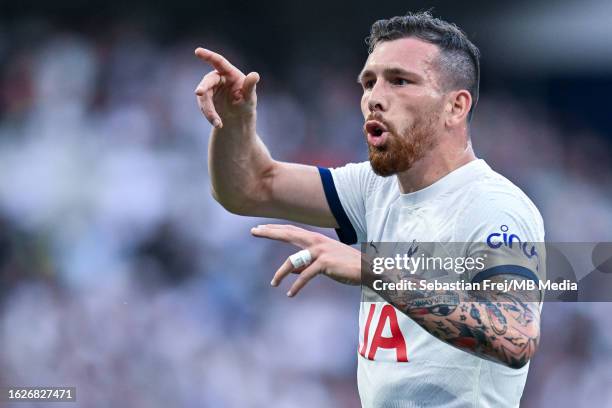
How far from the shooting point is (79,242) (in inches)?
233

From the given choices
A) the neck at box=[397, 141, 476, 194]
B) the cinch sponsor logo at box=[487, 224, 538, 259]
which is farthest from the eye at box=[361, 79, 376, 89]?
the cinch sponsor logo at box=[487, 224, 538, 259]

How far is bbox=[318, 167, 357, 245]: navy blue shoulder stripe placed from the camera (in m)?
3.48

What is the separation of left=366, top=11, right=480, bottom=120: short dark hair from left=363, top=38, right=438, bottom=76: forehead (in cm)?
3

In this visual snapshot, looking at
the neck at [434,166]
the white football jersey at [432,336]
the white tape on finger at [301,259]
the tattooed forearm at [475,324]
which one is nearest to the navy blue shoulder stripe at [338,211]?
the white football jersey at [432,336]

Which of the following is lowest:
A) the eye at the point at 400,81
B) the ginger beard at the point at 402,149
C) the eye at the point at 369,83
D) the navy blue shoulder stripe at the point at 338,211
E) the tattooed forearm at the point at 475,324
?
the tattooed forearm at the point at 475,324

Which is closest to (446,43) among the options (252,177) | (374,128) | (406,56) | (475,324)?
(406,56)

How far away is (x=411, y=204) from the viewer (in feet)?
10.2

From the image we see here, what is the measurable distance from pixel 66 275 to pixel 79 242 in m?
0.25

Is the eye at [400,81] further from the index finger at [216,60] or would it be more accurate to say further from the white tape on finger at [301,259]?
the white tape on finger at [301,259]

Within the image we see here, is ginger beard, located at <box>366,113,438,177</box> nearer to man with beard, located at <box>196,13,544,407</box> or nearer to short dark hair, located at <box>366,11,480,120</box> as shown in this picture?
man with beard, located at <box>196,13,544,407</box>

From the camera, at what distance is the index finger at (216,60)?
121 inches

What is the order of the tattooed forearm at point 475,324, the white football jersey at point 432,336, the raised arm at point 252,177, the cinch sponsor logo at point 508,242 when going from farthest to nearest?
1. the raised arm at point 252,177
2. the white football jersey at point 432,336
3. the cinch sponsor logo at point 508,242
4. the tattooed forearm at point 475,324

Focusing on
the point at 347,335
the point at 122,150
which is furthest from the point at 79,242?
the point at 347,335

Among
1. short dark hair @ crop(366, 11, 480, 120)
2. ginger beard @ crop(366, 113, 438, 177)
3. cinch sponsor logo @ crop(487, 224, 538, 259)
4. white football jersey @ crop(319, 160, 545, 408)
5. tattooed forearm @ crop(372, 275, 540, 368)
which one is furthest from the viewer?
short dark hair @ crop(366, 11, 480, 120)
